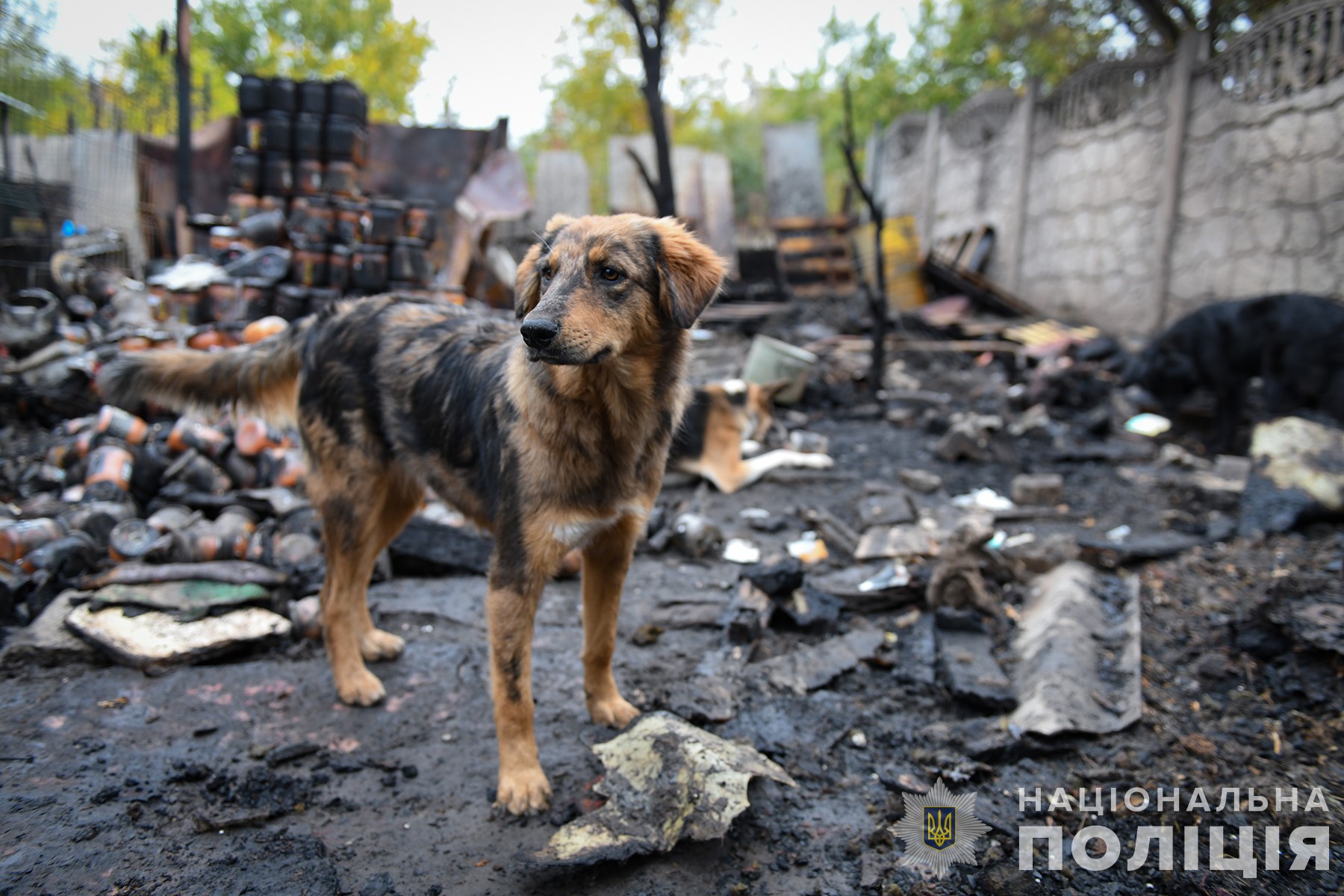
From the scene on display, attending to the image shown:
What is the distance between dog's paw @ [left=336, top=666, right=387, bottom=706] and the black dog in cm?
784

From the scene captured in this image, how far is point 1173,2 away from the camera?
1407cm

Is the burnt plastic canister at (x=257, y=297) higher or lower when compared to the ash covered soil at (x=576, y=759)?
higher

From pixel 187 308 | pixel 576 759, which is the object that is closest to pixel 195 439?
pixel 187 308

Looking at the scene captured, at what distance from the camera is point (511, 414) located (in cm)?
294

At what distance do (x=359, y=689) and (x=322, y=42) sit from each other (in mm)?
30692

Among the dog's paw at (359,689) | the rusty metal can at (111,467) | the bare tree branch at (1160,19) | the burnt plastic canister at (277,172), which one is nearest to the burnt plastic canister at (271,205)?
the burnt plastic canister at (277,172)

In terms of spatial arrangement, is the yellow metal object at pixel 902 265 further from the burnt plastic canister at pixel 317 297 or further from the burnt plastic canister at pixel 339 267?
the burnt plastic canister at pixel 317 297

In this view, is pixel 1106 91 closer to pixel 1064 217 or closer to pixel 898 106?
pixel 1064 217

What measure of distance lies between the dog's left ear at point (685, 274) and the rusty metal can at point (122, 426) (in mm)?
4269

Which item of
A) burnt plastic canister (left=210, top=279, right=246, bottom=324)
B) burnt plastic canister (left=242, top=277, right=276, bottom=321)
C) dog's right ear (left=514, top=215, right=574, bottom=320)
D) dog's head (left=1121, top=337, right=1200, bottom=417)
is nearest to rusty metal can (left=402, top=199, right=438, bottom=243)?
burnt plastic canister (left=242, top=277, right=276, bottom=321)

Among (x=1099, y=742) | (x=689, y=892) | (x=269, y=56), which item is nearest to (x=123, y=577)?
(x=689, y=892)

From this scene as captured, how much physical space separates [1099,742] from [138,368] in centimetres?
480

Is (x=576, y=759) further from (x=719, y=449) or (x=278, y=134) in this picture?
(x=278, y=134)

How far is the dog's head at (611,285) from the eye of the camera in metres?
2.55
